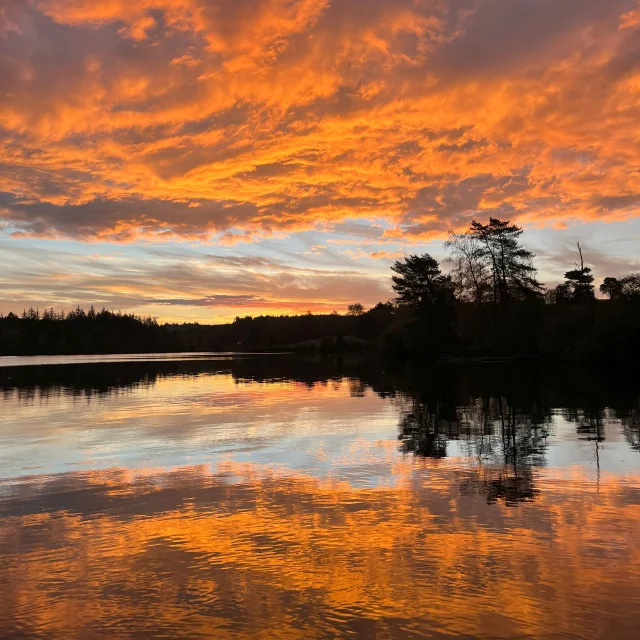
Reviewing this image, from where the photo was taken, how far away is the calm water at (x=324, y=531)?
633 cm

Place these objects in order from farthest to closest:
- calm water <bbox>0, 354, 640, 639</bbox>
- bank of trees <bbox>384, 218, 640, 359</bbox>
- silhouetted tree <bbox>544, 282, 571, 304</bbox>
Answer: silhouetted tree <bbox>544, 282, 571, 304</bbox> < bank of trees <bbox>384, 218, 640, 359</bbox> < calm water <bbox>0, 354, 640, 639</bbox>

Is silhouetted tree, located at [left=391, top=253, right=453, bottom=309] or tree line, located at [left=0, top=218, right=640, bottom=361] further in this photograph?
silhouetted tree, located at [left=391, top=253, right=453, bottom=309]

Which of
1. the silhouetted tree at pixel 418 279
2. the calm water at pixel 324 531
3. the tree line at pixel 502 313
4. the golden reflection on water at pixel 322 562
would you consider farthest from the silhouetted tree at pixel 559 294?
the golden reflection on water at pixel 322 562

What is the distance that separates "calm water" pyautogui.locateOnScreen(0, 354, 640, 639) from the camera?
6332mm

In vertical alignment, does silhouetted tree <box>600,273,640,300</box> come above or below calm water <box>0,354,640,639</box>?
above

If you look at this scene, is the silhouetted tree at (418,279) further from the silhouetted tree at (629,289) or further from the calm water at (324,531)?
the calm water at (324,531)

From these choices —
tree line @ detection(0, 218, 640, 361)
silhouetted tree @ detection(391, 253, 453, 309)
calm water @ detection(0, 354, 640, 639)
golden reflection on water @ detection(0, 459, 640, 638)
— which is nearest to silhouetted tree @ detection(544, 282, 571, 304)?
tree line @ detection(0, 218, 640, 361)

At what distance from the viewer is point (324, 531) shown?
30.0ft

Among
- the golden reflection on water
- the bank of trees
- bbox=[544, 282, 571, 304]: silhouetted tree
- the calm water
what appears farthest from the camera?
bbox=[544, 282, 571, 304]: silhouetted tree

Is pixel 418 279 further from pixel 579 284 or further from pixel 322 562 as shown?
pixel 322 562

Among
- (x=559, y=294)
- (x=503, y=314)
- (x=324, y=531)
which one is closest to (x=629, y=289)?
(x=503, y=314)

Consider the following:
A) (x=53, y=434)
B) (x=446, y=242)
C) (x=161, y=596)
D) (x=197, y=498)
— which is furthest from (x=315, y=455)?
(x=446, y=242)

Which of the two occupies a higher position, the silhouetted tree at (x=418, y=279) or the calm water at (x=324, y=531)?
the silhouetted tree at (x=418, y=279)

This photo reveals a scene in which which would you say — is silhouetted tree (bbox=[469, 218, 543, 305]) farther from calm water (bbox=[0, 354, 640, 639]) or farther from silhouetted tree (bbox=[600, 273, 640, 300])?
calm water (bbox=[0, 354, 640, 639])
